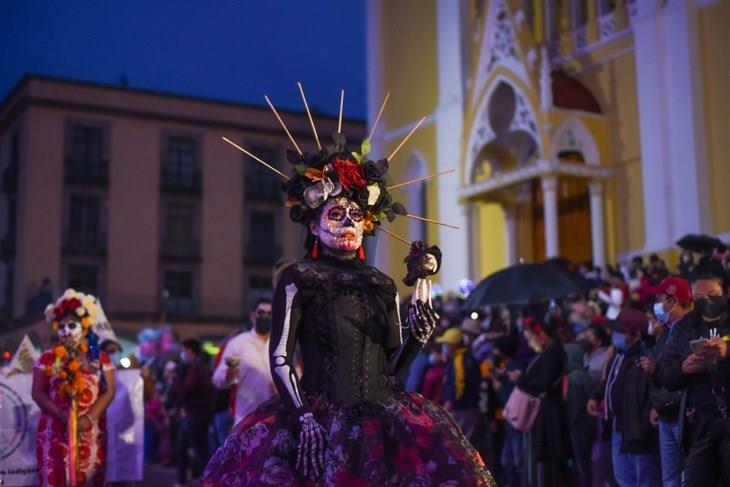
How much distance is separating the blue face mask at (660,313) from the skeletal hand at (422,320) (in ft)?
9.63

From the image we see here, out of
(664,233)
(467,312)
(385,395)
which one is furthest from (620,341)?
(664,233)

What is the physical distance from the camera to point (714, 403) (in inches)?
285

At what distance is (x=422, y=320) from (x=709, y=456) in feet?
8.09

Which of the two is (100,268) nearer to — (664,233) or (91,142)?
(91,142)

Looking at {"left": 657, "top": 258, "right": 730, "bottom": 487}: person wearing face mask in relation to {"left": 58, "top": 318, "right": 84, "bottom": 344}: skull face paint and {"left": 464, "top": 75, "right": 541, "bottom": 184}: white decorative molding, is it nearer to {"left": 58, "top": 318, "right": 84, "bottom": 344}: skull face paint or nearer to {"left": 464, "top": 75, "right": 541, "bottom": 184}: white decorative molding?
{"left": 58, "top": 318, "right": 84, "bottom": 344}: skull face paint

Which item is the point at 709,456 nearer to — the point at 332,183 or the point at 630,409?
the point at 630,409

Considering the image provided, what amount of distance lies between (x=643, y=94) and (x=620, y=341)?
11.8 meters

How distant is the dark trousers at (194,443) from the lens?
13781 millimetres

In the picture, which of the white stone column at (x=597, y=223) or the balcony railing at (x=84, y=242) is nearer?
the white stone column at (x=597, y=223)

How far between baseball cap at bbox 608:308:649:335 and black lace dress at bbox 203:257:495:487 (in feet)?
10.9

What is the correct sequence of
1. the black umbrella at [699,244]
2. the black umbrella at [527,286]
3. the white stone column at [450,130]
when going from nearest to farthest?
1. the black umbrella at [527,286]
2. the black umbrella at [699,244]
3. the white stone column at [450,130]

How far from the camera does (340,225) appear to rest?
239 inches

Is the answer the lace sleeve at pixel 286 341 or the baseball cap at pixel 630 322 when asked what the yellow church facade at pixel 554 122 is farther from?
the lace sleeve at pixel 286 341

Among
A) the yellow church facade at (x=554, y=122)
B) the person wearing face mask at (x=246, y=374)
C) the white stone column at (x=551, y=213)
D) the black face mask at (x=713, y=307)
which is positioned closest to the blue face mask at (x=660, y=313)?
the black face mask at (x=713, y=307)
